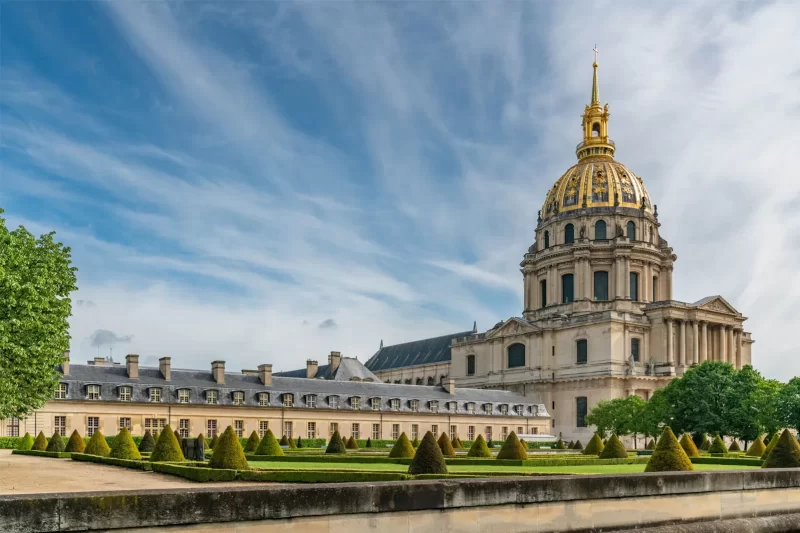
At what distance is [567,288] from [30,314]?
230 feet

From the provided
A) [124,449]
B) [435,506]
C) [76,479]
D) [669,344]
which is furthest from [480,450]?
[669,344]

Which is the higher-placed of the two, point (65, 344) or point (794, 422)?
point (65, 344)

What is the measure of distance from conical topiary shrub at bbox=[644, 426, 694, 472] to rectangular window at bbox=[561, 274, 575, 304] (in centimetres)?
6968

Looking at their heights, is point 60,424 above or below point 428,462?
below

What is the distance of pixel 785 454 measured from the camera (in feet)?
71.5

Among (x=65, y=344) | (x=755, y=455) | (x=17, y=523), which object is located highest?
(x=65, y=344)

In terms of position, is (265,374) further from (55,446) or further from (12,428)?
(55,446)

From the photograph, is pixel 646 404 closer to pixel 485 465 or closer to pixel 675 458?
pixel 485 465

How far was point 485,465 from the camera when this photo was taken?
29.3 m

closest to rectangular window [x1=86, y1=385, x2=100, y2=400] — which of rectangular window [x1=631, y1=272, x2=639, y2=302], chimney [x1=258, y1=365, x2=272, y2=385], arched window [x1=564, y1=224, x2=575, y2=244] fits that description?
chimney [x1=258, y1=365, x2=272, y2=385]

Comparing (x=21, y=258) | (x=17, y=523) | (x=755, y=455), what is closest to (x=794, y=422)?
(x=755, y=455)

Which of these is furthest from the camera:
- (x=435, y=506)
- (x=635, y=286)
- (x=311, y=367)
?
(x=635, y=286)

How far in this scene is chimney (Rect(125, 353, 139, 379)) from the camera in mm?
55656

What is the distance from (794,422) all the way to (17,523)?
179 ft
